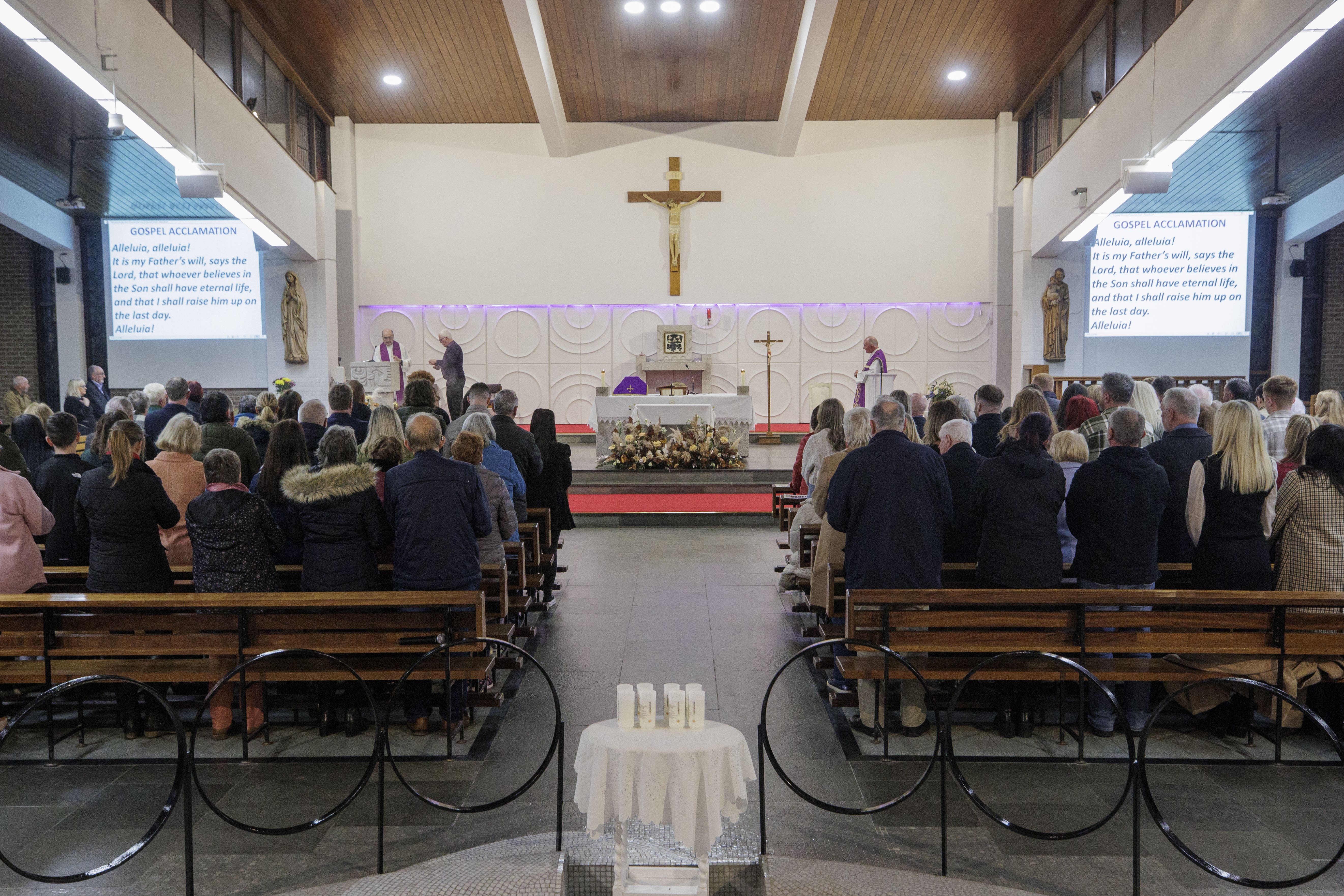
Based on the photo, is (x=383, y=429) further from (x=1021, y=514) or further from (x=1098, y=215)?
(x=1098, y=215)

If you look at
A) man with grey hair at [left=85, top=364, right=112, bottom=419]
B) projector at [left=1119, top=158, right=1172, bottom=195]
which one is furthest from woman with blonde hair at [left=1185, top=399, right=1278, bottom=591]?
man with grey hair at [left=85, top=364, right=112, bottom=419]

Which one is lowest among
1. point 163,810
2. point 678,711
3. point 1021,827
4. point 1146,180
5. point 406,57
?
point 1021,827

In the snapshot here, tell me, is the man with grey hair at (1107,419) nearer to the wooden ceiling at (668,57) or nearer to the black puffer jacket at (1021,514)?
the black puffer jacket at (1021,514)

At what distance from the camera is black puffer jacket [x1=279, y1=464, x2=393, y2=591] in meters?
3.80

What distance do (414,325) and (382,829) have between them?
1328 centimetres

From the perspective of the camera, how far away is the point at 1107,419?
5086mm

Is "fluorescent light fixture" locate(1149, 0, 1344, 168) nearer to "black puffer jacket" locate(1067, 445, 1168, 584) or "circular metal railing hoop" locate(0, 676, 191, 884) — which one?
"black puffer jacket" locate(1067, 445, 1168, 584)

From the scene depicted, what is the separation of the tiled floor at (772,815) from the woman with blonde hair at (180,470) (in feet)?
3.19

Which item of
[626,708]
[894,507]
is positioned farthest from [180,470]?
[894,507]

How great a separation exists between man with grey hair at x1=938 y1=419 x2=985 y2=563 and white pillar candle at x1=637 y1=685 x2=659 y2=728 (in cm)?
232

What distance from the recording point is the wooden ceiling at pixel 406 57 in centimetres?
1108

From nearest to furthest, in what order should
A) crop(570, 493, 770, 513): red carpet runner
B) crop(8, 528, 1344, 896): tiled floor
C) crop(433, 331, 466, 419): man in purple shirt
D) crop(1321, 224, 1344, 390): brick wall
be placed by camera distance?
crop(8, 528, 1344, 896): tiled floor → crop(570, 493, 770, 513): red carpet runner → crop(433, 331, 466, 419): man in purple shirt → crop(1321, 224, 1344, 390): brick wall

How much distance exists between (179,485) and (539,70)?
922cm

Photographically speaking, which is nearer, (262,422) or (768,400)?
(262,422)
